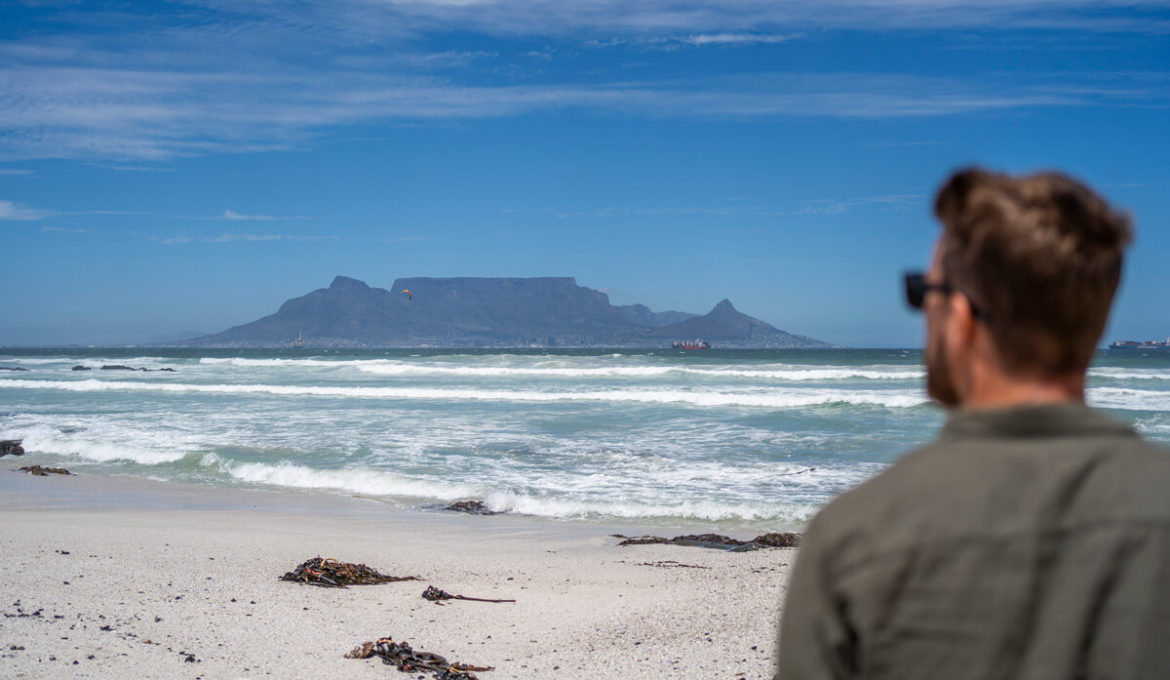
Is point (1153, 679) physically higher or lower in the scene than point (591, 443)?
higher

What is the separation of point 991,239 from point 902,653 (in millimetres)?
495

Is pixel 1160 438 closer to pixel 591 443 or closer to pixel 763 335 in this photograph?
pixel 591 443

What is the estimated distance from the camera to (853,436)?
17.1m

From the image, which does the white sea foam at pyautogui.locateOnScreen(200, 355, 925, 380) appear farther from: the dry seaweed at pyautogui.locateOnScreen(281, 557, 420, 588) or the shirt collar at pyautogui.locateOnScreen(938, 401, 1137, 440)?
the shirt collar at pyautogui.locateOnScreen(938, 401, 1137, 440)

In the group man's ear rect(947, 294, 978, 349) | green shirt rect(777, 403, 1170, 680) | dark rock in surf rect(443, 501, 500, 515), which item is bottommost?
dark rock in surf rect(443, 501, 500, 515)

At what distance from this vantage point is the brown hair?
1093mm

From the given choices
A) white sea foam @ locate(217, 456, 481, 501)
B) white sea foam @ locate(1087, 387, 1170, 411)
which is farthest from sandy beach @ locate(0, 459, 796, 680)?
white sea foam @ locate(1087, 387, 1170, 411)

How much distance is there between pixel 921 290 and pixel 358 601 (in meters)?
5.56

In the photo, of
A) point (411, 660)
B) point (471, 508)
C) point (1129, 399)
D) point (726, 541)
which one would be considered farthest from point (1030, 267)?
point (1129, 399)

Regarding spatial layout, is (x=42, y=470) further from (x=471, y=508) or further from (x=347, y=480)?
(x=471, y=508)

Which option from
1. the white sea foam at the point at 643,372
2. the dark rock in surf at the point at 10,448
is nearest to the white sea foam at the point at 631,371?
the white sea foam at the point at 643,372

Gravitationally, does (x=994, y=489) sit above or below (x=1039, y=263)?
below

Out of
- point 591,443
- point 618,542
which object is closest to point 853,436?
point 591,443

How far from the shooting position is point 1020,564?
1.06 meters
